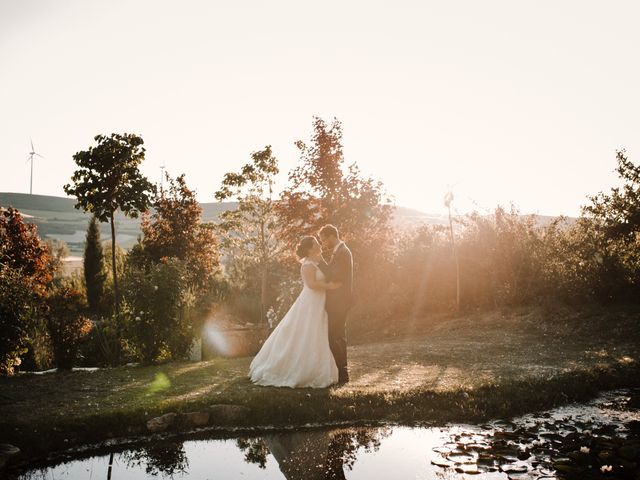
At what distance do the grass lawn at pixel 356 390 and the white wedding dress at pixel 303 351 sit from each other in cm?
35

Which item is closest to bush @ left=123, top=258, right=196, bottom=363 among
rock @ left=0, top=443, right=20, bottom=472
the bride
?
the bride

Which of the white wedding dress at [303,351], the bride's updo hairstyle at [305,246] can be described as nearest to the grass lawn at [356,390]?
the white wedding dress at [303,351]

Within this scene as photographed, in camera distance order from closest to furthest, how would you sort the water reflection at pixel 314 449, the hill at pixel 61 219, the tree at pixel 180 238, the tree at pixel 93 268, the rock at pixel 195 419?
the water reflection at pixel 314 449 < the rock at pixel 195 419 < the tree at pixel 180 238 < the tree at pixel 93 268 < the hill at pixel 61 219

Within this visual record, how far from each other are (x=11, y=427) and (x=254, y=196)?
539 inches

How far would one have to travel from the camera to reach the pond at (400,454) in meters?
5.37

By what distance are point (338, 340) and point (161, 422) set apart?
10.6 ft

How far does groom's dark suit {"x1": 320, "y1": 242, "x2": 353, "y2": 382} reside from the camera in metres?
8.82

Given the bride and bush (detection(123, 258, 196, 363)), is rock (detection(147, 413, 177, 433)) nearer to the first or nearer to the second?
the bride

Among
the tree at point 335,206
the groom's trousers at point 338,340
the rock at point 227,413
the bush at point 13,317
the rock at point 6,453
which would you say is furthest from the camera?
the tree at point 335,206

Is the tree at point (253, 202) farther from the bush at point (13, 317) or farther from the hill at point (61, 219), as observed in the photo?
the hill at point (61, 219)

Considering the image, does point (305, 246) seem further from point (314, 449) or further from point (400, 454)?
point (400, 454)

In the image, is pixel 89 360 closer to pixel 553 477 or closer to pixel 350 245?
pixel 350 245

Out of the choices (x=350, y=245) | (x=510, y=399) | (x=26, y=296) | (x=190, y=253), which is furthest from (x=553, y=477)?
(x=190, y=253)

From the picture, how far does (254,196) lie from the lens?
64.6 ft
